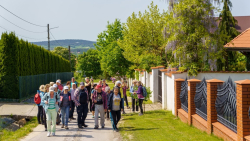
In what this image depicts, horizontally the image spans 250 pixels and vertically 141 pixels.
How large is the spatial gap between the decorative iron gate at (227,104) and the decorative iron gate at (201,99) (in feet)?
4.01

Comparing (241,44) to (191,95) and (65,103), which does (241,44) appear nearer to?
(191,95)

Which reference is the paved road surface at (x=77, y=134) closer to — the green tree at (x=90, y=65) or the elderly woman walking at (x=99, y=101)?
the elderly woman walking at (x=99, y=101)

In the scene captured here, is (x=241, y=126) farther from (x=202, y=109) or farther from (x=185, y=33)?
(x=185, y=33)

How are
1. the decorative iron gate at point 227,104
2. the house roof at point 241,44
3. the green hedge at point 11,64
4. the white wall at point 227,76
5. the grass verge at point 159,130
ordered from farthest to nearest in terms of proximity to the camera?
the green hedge at point 11,64, the house roof at point 241,44, the white wall at point 227,76, the grass verge at point 159,130, the decorative iron gate at point 227,104

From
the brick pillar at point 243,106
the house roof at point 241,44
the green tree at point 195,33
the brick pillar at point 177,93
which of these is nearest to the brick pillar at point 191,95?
the brick pillar at point 177,93

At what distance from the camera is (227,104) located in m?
9.09

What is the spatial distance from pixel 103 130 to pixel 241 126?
249 inches

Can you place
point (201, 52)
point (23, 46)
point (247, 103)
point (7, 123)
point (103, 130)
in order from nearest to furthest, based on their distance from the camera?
point (247, 103) < point (103, 130) < point (7, 123) < point (201, 52) < point (23, 46)

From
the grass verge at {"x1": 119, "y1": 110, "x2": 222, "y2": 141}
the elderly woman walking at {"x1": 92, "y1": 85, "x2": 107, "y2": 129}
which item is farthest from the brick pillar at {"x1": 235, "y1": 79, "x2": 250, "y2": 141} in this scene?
the elderly woman walking at {"x1": 92, "y1": 85, "x2": 107, "y2": 129}

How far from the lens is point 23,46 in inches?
1056

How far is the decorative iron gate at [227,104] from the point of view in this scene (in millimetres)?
8633

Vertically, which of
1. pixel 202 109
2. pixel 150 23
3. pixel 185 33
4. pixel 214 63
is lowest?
pixel 202 109

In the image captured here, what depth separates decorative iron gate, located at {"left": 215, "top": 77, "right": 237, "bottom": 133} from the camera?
863cm

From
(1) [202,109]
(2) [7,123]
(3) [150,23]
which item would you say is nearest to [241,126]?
(1) [202,109]
